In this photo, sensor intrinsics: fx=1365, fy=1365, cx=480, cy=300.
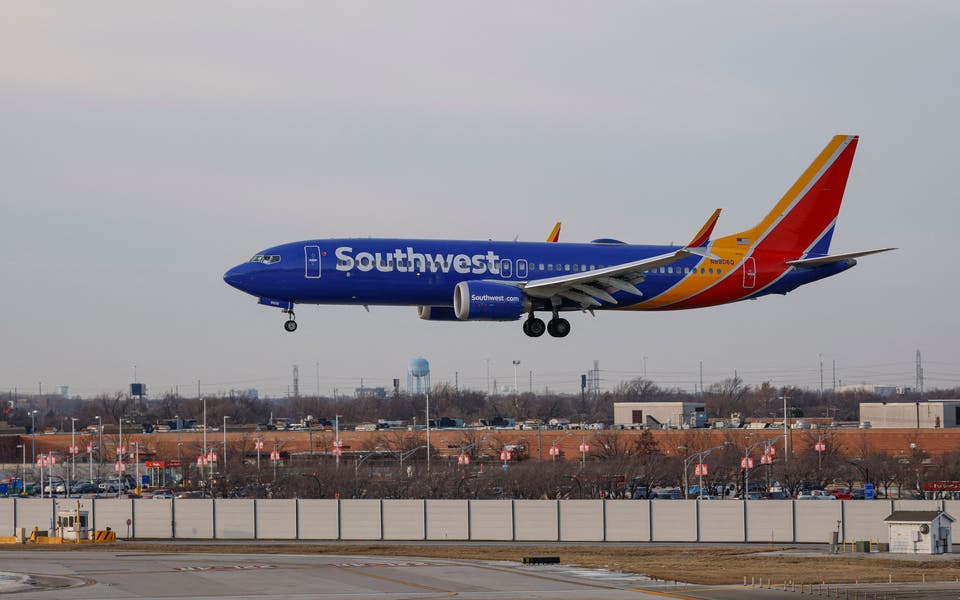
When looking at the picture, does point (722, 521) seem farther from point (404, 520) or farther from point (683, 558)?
point (404, 520)

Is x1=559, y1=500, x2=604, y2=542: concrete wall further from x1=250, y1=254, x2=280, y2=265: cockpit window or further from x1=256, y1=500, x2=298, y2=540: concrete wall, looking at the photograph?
x1=250, y1=254, x2=280, y2=265: cockpit window

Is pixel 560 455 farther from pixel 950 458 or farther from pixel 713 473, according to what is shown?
pixel 950 458

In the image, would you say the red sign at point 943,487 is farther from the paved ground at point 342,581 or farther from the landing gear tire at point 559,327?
the landing gear tire at point 559,327

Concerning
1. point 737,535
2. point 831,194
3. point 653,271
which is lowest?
point 737,535

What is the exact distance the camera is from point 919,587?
67.8 m

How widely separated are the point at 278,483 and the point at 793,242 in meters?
84.5

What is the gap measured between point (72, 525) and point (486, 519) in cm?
3307

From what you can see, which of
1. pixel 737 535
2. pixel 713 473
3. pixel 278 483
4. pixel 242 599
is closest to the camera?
pixel 242 599

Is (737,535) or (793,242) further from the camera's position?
(737,535)

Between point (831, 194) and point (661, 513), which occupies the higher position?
point (831, 194)

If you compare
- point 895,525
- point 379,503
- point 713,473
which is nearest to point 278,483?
point 379,503

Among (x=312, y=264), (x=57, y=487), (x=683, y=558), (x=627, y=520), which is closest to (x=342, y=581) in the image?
(x=312, y=264)

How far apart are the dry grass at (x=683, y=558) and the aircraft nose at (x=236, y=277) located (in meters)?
27.0

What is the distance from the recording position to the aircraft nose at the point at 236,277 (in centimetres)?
6644
